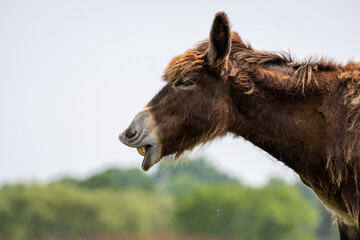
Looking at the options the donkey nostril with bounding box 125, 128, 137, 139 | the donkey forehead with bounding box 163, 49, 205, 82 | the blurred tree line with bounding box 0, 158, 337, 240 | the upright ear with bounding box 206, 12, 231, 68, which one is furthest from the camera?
the blurred tree line with bounding box 0, 158, 337, 240

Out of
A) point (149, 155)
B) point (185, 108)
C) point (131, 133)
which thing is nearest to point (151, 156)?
point (149, 155)

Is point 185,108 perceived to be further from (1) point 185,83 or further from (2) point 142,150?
(2) point 142,150

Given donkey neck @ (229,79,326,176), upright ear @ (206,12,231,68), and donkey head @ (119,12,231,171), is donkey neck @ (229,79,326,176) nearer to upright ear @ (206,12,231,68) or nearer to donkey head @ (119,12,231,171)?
donkey head @ (119,12,231,171)

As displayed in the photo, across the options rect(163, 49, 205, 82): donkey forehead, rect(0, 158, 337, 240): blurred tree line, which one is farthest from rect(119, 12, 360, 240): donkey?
rect(0, 158, 337, 240): blurred tree line

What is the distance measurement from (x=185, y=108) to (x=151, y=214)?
80.4 meters

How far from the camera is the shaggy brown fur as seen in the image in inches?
246

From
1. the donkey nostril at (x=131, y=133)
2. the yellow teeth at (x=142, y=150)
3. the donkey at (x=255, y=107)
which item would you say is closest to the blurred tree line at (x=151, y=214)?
the yellow teeth at (x=142, y=150)

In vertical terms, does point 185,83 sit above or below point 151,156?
above

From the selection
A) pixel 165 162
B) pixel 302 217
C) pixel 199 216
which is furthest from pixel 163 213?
pixel 165 162

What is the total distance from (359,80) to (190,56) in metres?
1.85

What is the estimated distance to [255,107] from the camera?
654cm

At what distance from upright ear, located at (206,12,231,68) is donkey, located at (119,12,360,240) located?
0.4 inches

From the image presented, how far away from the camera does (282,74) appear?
6.62 metres

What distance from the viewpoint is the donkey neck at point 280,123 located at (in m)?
6.32
